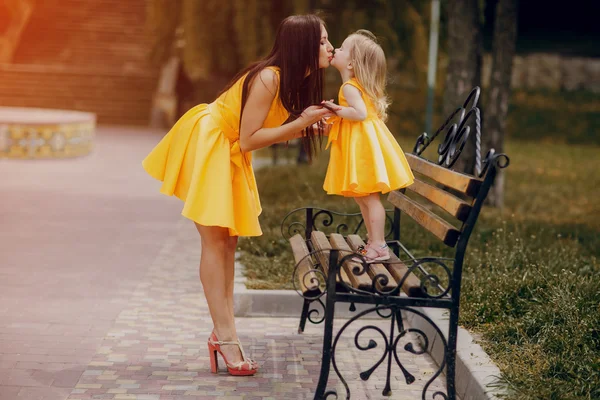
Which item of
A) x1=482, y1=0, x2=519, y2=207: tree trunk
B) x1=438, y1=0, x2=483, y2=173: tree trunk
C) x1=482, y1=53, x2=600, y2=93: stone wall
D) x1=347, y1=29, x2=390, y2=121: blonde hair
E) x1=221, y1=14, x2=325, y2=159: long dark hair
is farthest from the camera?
x1=482, y1=53, x2=600, y2=93: stone wall

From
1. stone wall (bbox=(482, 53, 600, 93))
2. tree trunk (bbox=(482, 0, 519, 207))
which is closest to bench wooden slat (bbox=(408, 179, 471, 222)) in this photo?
tree trunk (bbox=(482, 0, 519, 207))

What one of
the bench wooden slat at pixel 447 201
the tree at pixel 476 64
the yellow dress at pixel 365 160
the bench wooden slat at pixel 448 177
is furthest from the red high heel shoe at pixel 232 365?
the tree at pixel 476 64

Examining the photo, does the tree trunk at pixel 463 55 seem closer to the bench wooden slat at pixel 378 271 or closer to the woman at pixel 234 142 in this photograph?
the bench wooden slat at pixel 378 271

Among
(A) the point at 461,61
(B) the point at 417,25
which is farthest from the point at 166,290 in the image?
(B) the point at 417,25

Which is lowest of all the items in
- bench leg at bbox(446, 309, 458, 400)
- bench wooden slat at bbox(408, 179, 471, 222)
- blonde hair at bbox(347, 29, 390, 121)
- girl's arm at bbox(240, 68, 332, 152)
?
bench leg at bbox(446, 309, 458, 400)

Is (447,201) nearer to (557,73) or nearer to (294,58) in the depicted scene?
(294,58)

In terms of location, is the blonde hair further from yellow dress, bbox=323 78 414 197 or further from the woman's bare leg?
the woman's bare leg

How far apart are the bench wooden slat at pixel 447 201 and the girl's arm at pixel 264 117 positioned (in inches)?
28.6

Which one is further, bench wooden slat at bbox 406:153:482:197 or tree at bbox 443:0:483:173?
tree at bbox 443:0:483:173

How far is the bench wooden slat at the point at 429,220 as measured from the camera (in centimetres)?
436

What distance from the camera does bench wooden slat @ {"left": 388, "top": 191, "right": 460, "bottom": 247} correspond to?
4.36 m

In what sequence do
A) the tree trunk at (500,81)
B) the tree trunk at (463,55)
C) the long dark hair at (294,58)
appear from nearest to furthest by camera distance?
the long dark hair at (294,58) → the tree trunk at (463,55) → the tree trunk at (500,81)

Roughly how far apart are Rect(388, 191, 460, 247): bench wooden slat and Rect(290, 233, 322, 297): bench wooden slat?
65cm

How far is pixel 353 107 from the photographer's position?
4707 mm
